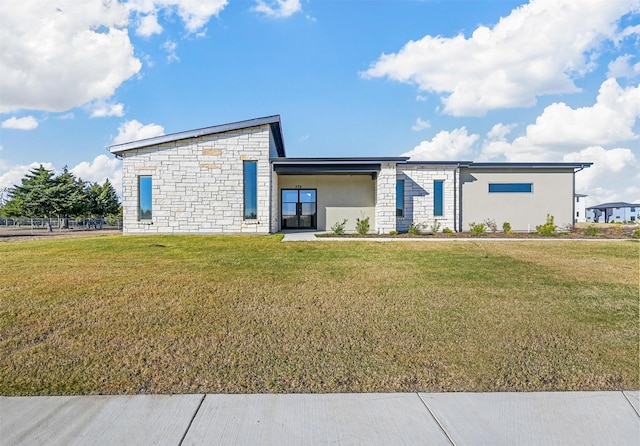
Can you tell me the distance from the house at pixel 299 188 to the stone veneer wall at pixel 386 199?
0.15 ft

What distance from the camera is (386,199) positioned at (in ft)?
55.3

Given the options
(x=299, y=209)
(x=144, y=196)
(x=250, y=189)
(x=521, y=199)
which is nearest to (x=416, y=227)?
(x=299, y=209)

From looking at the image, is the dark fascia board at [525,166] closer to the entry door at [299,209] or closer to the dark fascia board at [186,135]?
the entry door at [299,209]

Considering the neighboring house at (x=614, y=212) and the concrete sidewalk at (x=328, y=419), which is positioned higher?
the neighboring house at (x=614, y=212)

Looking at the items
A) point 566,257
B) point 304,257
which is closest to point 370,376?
point 304,257

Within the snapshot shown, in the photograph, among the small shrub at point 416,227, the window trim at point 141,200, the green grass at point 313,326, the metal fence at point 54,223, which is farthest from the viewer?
the metal fence at point 54,223

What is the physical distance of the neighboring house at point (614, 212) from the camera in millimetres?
75625

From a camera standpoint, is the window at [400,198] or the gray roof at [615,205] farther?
the gray roof at [615,205]

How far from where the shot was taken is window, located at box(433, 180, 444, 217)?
1845cm

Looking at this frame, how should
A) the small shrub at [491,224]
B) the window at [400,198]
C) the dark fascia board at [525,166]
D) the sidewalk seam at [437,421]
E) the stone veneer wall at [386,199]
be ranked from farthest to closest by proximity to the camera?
1. the dark fascia board at [525,166]
2. the small shrub at [491,224]
3. the window at [400,198]
4. the stone veneer wall at [386,199]
5. the sidewalk seam at [437,421]

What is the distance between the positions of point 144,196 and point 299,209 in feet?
24.5

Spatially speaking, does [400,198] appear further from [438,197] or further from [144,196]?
[144,196]

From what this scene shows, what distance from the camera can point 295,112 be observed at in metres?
18.5

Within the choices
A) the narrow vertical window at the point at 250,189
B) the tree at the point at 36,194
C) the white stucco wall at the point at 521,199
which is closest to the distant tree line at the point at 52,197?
the tree at the point at 36,194
